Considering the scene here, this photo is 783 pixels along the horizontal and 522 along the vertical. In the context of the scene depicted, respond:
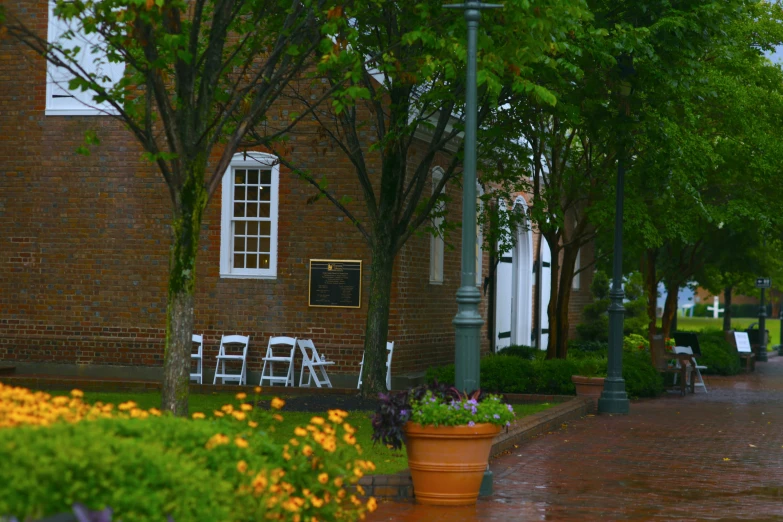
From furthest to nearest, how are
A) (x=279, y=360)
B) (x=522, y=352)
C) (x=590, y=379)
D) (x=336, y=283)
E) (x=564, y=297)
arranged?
1. (x=522, y=352)
2. (x=564, y=297)
3. (x=590, y=379)
4. (x=336, y=283)
5. (x=279, y=360)

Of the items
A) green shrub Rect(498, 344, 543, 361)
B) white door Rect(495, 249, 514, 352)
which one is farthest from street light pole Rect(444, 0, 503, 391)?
white door Rect(495, 249, 514, 352)

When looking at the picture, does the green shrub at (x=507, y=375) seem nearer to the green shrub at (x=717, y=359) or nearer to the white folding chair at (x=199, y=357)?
the white folding chair at (x=199, y=357)

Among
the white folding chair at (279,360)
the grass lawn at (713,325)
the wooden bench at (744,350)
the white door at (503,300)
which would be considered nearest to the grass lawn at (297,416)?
the white folding chair at (279,360)

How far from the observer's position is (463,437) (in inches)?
378

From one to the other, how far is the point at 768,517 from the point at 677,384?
48.0ft

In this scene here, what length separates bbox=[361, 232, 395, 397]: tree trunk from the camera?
1585 cm

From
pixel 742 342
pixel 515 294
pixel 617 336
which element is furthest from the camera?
pixel 742 342

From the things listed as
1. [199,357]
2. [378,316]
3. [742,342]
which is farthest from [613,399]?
[742,342]

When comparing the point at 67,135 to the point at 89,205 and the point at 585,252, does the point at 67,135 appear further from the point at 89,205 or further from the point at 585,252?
the point at 585,252

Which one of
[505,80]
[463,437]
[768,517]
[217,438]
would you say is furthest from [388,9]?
[217,438]

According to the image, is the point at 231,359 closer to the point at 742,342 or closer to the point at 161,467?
the point at 161,467

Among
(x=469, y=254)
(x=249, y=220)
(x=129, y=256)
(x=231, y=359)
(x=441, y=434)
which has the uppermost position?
(x=249, y=220)

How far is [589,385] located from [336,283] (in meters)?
4.62

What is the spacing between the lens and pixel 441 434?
959 centimetres
